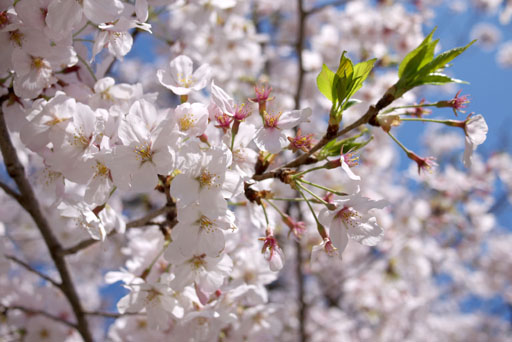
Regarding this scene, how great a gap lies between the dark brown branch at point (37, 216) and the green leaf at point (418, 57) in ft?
4.58

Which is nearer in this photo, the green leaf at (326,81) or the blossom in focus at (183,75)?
the green leaf at (326,81)

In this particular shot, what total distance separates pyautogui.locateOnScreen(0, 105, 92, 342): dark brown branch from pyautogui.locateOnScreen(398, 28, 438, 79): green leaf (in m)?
1.40

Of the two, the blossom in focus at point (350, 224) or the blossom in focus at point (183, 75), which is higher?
the blossom in focus at point (183, 75)

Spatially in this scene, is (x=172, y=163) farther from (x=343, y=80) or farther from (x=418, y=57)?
(x=418, y=57)

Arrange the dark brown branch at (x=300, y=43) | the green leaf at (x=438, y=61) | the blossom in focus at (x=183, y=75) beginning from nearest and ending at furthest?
the green leaf at (x=438, y=61), the blossom in focus at (x=183, y=75), the dark brown branch at (x=300, y=43)

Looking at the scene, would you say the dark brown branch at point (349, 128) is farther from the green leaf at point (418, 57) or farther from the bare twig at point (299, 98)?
the bare twig at point (299, 98)

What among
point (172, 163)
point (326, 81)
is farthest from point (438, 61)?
point (172, 163)

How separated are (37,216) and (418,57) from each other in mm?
1651

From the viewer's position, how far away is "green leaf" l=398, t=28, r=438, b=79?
1141 mm

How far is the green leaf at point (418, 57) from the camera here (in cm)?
114

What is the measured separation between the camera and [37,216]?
173 cm

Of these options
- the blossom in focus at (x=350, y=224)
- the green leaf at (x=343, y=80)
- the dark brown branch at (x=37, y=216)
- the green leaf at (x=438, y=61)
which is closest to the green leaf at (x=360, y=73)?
the green leaf at (x=343, y=80)

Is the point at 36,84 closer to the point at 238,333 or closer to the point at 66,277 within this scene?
the point at 66,277

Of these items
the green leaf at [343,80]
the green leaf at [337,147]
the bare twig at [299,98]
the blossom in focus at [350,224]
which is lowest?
the blossom in focus at [350,224]
